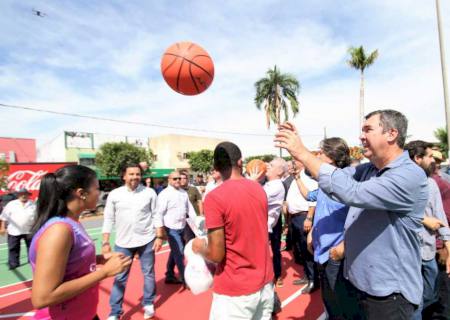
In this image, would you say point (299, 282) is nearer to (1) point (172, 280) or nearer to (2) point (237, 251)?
(1) point (172, 280)

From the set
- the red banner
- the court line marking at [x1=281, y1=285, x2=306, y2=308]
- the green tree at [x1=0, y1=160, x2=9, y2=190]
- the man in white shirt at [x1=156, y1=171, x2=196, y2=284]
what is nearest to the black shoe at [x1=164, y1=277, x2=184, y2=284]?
the man in white shirt at [x1=156, y1=171, x2=196, y2=284]

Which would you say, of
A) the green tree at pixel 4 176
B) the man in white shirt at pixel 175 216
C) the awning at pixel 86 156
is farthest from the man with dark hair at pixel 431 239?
the awning at pixel 86 156

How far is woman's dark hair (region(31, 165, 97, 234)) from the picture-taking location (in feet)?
6.05

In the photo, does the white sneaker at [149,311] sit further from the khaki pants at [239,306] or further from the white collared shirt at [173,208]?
the khaki pants at [239,306]

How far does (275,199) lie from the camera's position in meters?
4.66

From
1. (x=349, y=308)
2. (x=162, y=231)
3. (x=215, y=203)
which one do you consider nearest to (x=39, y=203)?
(x=215, y=203)

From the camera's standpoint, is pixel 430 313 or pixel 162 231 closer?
pixel 430 313

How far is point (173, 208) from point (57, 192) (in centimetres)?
365

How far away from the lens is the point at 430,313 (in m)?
3.29

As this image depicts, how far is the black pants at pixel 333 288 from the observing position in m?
2.73

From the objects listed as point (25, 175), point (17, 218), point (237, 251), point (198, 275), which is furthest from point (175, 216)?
point (25, 175)

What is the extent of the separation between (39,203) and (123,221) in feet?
8.16

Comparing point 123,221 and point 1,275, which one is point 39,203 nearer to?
point 123,221

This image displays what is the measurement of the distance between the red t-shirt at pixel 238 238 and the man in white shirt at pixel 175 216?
3.05 meters
